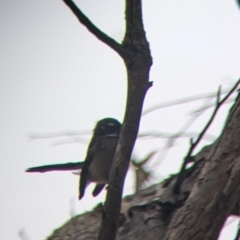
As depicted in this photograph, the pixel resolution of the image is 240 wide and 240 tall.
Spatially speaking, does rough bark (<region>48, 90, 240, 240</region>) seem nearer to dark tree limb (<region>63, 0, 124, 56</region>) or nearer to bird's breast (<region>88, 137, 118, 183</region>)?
dark tree limb (<region>63, 0, 124, 56</region>)

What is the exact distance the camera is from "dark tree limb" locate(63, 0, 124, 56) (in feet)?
7.54

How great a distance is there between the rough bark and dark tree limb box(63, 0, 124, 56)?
25.1 inches

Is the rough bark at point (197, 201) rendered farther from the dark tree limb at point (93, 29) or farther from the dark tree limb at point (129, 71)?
the dark tree limb at point (93, 29)

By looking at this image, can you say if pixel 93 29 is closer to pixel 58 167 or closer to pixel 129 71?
pixel 129 71

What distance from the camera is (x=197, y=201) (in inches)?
93.8

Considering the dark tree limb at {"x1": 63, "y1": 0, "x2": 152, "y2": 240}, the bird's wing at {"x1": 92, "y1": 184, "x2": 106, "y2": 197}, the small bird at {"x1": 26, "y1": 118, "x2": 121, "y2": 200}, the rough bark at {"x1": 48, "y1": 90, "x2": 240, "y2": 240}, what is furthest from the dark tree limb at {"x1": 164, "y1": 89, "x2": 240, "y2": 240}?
the bird's wing at {"x1": 92, "y1": 184, "x2": 106, "y2": 197}

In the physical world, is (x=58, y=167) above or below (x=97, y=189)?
above

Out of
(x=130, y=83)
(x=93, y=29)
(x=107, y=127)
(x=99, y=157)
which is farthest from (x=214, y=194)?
(x=107, y=127)

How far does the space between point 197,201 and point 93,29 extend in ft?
2.75

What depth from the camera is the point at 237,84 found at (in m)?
2.66

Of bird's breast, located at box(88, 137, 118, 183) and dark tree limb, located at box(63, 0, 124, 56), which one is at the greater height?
bird's breast, located at box(88, 137, 118, 183)

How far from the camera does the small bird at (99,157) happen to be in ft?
16.5

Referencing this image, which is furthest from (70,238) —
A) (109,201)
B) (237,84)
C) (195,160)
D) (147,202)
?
(237,84)

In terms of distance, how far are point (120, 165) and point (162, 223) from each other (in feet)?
2.29
